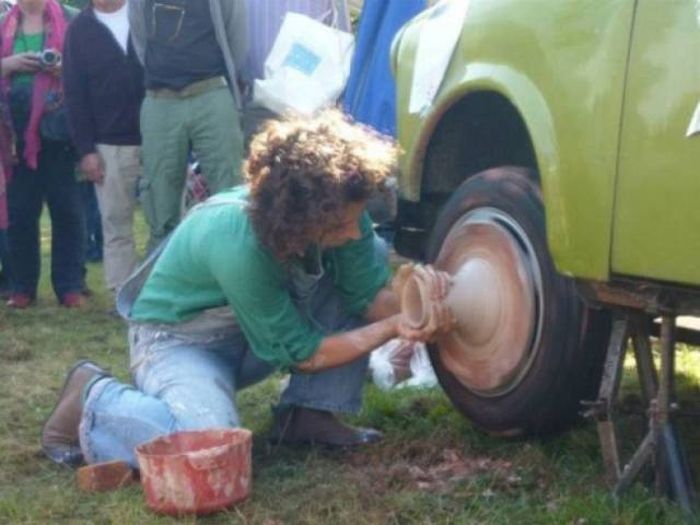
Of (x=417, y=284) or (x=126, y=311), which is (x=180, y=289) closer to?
(x=126, y=311)

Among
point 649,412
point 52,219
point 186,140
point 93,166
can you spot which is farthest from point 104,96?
point 649,412

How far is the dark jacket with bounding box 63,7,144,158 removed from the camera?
709 centimetres

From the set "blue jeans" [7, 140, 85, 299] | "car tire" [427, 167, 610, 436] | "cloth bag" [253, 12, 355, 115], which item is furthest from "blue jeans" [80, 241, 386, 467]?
"blue jeans" [7, 140, 85, 299]

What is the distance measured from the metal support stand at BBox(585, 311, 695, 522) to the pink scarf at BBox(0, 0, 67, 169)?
439 centimetres

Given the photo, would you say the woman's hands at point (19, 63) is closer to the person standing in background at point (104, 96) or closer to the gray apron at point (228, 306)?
the person standing in background at point (104, 96)

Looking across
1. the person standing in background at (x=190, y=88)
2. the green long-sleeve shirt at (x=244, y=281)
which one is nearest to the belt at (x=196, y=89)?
the person standing in background at (x=190, y=88)

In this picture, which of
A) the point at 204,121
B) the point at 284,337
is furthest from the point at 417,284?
the point at 204,121

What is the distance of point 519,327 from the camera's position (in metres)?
3.81

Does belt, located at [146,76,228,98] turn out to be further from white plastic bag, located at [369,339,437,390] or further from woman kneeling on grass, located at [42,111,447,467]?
woman kneeling on grass, located at [42,111,447,467]

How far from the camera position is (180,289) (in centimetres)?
423

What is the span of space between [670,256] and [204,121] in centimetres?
369

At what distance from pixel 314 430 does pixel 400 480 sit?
0.50m

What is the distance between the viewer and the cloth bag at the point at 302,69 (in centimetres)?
685

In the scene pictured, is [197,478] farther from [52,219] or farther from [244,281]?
[52,219]
